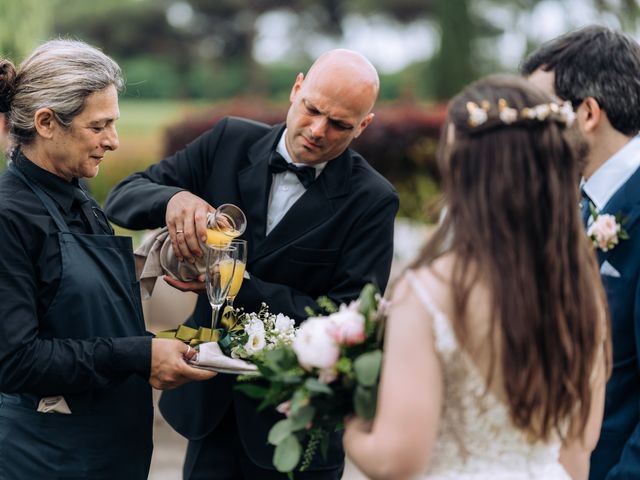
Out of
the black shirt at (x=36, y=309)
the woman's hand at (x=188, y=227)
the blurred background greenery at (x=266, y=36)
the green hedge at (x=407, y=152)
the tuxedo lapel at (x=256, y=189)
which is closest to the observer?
the black shirt at (x=36, y=309)

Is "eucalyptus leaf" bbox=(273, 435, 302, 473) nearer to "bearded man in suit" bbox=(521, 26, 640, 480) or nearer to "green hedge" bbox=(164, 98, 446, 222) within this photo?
"bearded man in suit" bbox=(521, 26, 640, 480)

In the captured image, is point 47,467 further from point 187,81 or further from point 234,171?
point 187,81

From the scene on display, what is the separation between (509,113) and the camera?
2.16m

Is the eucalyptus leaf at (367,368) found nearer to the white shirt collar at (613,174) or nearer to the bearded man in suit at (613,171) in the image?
the bearded man in suit at (613,171)

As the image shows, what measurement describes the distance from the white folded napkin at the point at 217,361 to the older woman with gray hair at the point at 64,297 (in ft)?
0.17

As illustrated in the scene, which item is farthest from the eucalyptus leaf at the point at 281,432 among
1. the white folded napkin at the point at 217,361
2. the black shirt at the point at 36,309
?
the black shirt at the point at 36,309

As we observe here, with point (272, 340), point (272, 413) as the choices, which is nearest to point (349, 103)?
point (272, 340)

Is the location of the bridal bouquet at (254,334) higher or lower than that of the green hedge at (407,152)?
higher

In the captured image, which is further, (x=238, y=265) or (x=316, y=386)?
(x=238, y=265)

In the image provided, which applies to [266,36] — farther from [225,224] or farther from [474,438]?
[474,438]

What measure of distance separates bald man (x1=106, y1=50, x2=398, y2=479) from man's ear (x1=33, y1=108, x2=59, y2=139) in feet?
Answer: 1.69

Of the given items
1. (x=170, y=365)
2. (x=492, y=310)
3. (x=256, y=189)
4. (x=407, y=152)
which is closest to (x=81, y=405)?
(x=170, y=365)

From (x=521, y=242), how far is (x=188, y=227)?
1.37m

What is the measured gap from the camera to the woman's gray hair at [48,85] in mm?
2971
